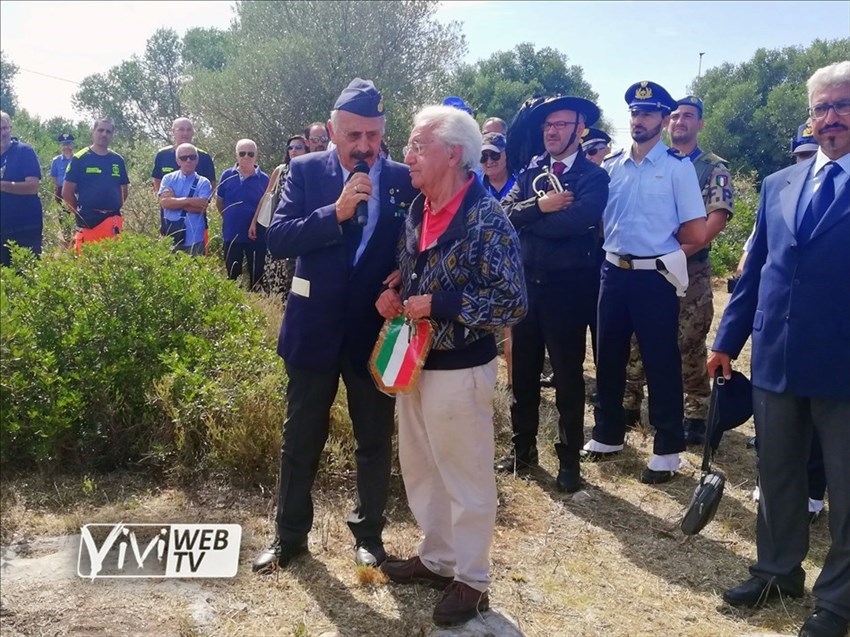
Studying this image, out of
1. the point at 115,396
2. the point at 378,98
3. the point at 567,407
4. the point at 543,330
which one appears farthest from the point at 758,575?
the point at 115,396

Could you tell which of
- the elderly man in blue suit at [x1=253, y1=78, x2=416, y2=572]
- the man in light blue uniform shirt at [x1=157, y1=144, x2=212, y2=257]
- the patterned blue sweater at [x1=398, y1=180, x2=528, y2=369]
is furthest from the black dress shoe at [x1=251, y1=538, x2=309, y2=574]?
the man in light blue uniform shirt at [x1=157, y1=144, x2=212, y2=257]

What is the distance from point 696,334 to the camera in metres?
5.64

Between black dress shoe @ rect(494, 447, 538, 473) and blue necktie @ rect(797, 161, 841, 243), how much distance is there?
7.36 feet

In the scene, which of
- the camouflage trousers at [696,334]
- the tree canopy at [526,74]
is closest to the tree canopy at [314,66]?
the camouflage trousers at [696,334]

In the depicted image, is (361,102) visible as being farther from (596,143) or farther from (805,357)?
(596,143)

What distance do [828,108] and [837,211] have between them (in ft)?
1.34

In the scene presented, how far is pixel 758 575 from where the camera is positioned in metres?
3.38

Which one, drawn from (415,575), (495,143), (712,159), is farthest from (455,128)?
(712,159)

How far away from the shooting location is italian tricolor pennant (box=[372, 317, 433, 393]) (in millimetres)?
2891

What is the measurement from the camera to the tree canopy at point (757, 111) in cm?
2562

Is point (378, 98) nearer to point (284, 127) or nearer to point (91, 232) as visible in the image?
point (91, 232)

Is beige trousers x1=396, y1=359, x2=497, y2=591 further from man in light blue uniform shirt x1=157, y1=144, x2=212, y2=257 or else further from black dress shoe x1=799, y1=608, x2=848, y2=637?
man in light blue uniform shirt x1=157, y1=144, x2=212, y2=257

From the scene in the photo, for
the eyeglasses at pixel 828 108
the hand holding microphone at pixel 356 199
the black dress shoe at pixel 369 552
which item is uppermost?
the eyeglasses at pixel 828 108

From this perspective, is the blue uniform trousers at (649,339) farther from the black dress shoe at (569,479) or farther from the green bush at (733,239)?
the green bush at (733,239)
